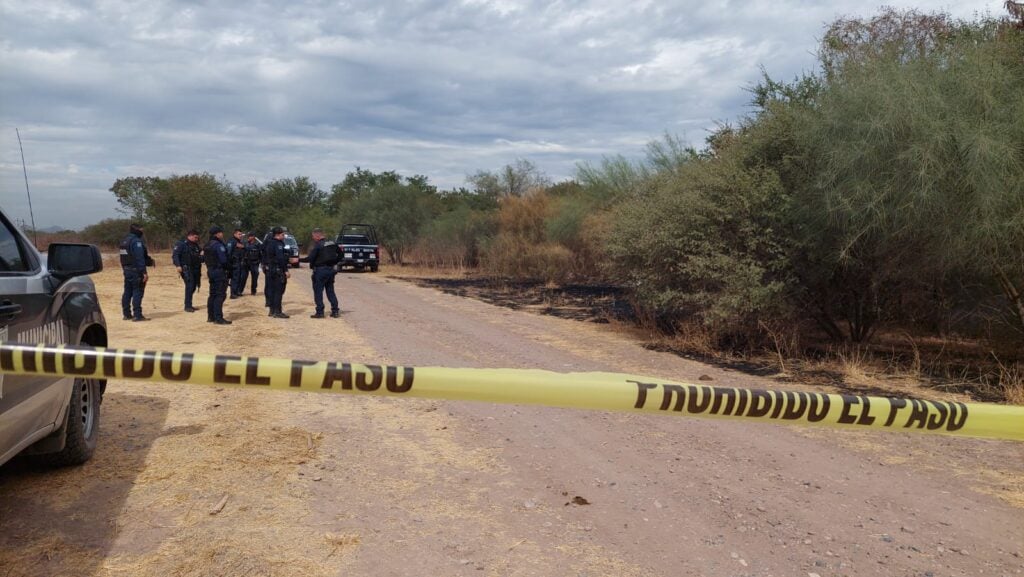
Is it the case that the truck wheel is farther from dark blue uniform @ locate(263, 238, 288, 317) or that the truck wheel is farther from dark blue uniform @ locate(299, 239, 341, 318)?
dark blue uniform @ locate(263, 238, 288, 317)

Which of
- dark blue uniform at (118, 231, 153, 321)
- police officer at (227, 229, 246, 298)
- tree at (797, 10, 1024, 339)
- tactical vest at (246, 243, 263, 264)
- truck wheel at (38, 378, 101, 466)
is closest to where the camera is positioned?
truck wheel at (38, 378, 101, 466)

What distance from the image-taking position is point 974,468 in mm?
5059

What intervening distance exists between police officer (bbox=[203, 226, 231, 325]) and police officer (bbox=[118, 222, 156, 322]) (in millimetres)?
1018

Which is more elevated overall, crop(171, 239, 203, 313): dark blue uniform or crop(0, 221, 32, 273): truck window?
crop(0, 221, 32, 273): truck window

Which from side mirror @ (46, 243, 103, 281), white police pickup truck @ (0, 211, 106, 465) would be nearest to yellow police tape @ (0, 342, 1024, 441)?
white police pickup truck @ (0, 211, 106, 465)

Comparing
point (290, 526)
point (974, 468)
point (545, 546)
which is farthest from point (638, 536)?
point (974, 468)

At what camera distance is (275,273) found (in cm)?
1336

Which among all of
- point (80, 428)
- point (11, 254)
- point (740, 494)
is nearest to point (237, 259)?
point (80, 428)

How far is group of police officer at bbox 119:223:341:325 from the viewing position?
40.4ft

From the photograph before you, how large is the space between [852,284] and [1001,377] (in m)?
2.60

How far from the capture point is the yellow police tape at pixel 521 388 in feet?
8.09

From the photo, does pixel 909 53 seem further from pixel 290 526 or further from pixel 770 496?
pixel 290 526

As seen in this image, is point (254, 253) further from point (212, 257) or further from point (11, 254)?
point (11, 254)

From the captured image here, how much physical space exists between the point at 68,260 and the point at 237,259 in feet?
40.8
